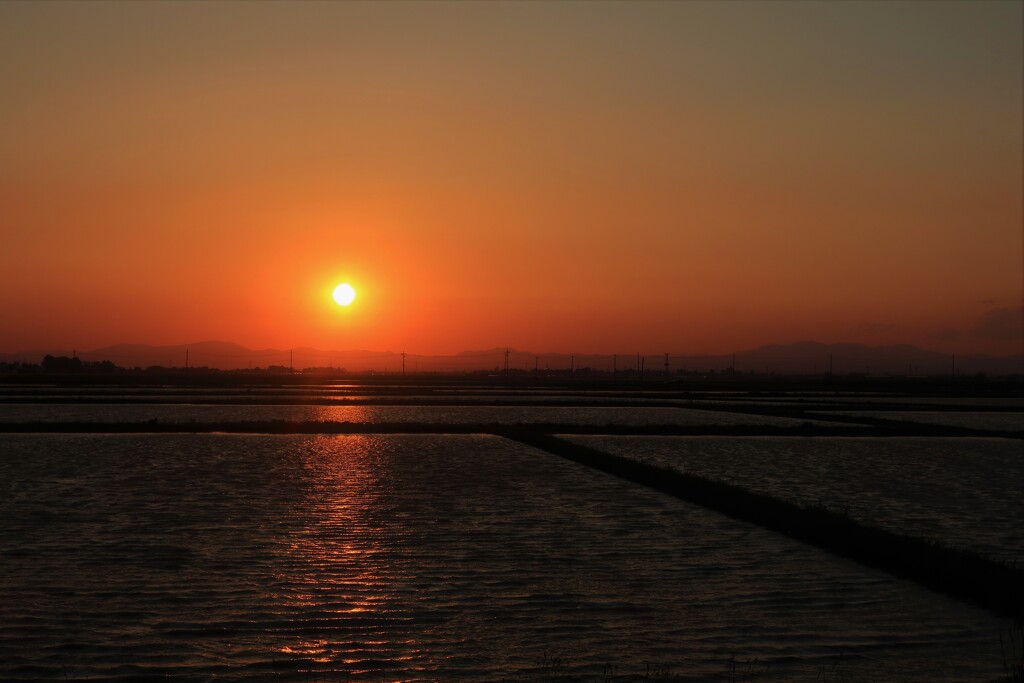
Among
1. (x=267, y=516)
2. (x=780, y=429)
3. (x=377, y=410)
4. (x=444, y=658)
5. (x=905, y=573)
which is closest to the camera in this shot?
(x=444, y=658)

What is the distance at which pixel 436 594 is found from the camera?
11742 mm

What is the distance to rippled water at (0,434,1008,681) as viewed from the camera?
913 centimetres

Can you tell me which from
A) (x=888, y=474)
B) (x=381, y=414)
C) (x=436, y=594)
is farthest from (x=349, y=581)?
(x=381, y=414)

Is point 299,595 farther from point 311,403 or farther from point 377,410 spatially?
point 311,403

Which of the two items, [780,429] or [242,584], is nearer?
[242,584]

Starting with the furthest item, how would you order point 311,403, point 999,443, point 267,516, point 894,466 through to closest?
point 311,403 < point 999,443 < point 894,466 < point 267,516

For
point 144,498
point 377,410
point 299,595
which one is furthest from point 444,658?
point 377,410

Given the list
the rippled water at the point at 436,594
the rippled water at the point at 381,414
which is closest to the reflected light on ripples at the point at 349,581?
the rippled water at the point at 436,594

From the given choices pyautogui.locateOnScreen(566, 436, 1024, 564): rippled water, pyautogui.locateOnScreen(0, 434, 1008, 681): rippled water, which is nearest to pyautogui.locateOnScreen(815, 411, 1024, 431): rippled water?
pyautogui.locateOnScreen(566, 436, 1024, 564): rippled water

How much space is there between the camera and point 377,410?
194 feet

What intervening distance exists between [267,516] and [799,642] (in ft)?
34.1

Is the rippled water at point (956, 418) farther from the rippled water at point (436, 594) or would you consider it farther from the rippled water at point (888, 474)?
the rippled water at point (436, 594)

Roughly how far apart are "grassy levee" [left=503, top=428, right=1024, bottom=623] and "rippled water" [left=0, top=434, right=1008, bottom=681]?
1.34 feet

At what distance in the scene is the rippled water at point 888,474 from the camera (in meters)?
17.9
